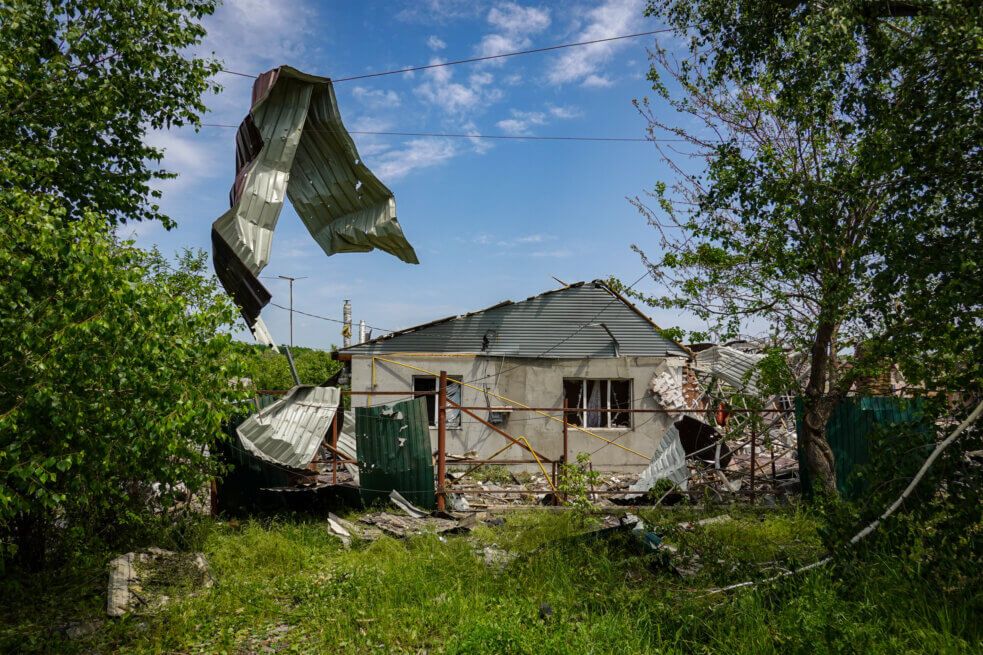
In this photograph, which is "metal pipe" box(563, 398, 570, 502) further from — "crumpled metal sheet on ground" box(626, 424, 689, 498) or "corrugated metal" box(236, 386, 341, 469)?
"corrugated metal" box(236, 386, 341, 469)

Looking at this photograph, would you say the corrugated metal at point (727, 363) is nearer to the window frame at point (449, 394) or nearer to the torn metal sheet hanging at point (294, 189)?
the window frame at point (449, 394)

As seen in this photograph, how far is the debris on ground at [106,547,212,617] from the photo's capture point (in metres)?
5.60

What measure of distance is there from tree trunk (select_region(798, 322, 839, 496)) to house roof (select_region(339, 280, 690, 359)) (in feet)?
21.4

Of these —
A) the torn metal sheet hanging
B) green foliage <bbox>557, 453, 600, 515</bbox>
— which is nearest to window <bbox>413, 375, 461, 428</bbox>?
the torn metal sheet hanging

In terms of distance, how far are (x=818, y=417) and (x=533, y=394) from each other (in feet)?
24.9

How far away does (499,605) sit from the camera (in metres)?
5.21

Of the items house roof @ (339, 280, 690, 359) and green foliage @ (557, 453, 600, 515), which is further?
house roof @ (339, 280, 690, 359)

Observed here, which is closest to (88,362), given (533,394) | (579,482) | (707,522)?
(579,482)

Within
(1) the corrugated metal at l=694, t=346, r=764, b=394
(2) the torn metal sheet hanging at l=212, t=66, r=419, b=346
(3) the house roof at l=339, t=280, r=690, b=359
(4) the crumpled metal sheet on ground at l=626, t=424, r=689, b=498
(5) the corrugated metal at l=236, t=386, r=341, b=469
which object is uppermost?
(2) the torn metal sheet hanging at l=212, t=66, r=419, b=346

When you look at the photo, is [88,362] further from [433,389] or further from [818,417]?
[433,389]

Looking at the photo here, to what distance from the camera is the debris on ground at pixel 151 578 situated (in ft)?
18.4

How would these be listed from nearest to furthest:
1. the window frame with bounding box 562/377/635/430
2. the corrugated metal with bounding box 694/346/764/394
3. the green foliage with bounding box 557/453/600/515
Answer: the green foliage with bounding box 557/453/600/515
the corrugated metal with bounding box 694/346/764/394
the window frame with bounding box 562/377/635/430

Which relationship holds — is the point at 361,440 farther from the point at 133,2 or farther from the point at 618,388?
the point at 618,388

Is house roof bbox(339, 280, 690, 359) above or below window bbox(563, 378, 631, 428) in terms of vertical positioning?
above
